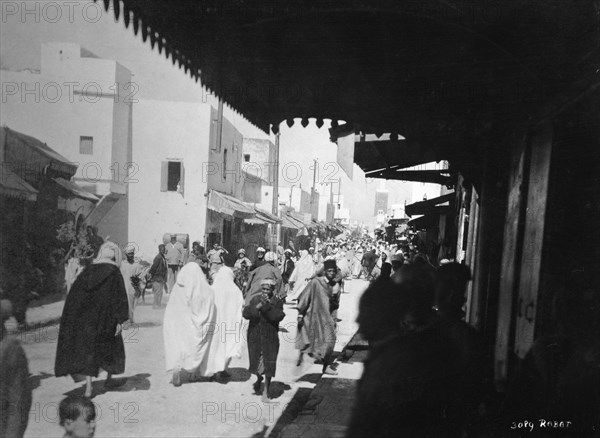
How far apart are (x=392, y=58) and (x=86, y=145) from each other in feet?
36.0

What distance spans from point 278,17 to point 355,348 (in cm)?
678

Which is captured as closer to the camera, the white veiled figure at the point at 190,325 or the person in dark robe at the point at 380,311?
the person in dark robe at the point at 380,311

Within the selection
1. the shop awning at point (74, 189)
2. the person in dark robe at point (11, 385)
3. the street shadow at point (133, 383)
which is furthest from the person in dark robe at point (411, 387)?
the shop awning at point (74, 189)

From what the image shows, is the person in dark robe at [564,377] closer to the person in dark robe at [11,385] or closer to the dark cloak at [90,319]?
the person in dark robe at [11,385]

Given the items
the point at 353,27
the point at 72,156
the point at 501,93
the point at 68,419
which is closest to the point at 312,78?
the point at 353,27

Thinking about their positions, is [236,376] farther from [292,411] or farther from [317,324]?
[292,411]

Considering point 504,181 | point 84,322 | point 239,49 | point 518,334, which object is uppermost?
point 239,49

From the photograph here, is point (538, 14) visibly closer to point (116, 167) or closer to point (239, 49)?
point (239, 49)

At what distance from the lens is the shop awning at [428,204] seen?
1048 centimetres

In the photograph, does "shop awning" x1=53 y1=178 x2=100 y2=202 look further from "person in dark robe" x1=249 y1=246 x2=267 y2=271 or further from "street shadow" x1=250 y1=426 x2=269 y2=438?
"street shadow" x1=250 y1=426 x2=269 y2=438

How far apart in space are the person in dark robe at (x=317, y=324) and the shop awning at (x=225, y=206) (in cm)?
951

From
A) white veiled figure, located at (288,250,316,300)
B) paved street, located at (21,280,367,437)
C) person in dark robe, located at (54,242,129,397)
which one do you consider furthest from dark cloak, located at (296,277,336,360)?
white veiled figure, located at (288,250,316,300)

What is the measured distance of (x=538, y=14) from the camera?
1.95 meters

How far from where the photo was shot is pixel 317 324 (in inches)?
262
